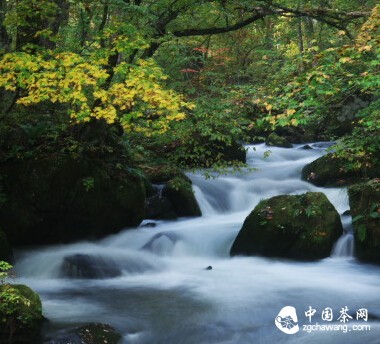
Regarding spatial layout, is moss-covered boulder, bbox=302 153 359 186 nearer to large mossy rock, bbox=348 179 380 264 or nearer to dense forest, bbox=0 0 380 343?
dense forest, bbox=0 0 380 343

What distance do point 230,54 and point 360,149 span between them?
37.0ft

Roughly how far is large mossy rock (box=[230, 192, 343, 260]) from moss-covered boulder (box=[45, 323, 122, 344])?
15.5 feet

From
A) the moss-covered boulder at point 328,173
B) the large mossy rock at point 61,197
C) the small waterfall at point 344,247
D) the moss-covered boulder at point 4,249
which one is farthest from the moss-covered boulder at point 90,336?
the moss-covered boulder at point 328,173

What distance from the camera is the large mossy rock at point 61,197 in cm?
946

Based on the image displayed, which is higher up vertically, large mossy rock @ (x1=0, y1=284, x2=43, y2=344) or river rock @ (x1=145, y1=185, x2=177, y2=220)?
river rock @ (x1=145, y1=185, x2=177, y2=220)

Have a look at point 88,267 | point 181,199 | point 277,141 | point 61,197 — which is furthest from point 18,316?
point 277,141

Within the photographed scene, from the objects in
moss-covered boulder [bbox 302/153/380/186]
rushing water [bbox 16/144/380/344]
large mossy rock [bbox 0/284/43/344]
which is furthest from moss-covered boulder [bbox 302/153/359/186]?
large mossy rock [bbox 0/284/43/344]

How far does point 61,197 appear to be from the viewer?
966 cm

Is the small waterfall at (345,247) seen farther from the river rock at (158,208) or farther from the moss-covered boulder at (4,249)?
the moss-covered boulder at (4,249)

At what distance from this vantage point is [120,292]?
7.90 m

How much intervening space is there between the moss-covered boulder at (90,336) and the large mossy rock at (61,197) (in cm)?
458

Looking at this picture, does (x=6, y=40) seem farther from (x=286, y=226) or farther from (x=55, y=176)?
(x=286, y=226)

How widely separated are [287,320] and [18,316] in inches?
153

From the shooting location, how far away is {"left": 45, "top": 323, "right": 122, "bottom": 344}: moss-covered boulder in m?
5.20
